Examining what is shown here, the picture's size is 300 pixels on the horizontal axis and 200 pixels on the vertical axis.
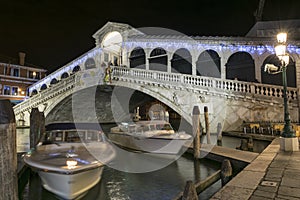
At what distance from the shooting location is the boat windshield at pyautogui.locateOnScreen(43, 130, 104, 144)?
617 centimetres

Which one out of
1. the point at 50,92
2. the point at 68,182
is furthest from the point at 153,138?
the point at 50,92

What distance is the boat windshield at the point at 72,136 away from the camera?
6168 mm

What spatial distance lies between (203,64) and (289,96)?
25.6 ft

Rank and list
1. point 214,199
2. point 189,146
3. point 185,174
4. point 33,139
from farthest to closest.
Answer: point 189,146, point 33,139, point 185,174, point 214,199

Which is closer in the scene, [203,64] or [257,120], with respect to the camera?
[257,120]

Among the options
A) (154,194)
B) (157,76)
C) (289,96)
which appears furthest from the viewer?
(157,76)

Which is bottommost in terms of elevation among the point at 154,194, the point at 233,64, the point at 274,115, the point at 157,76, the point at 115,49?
the point at 154,194

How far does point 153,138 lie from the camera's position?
9070 millimetres

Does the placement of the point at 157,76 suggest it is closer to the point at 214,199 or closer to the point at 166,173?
the point at 166,173

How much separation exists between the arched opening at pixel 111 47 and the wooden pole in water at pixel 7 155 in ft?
56.1

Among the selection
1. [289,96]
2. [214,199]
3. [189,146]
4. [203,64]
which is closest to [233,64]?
[203,64]

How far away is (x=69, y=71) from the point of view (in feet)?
73.3

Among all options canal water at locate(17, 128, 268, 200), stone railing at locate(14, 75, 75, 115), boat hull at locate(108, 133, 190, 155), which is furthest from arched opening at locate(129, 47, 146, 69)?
canal water at locate(17, 128, 268, 200)

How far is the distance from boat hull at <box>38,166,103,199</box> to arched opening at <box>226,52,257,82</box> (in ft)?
44.6
